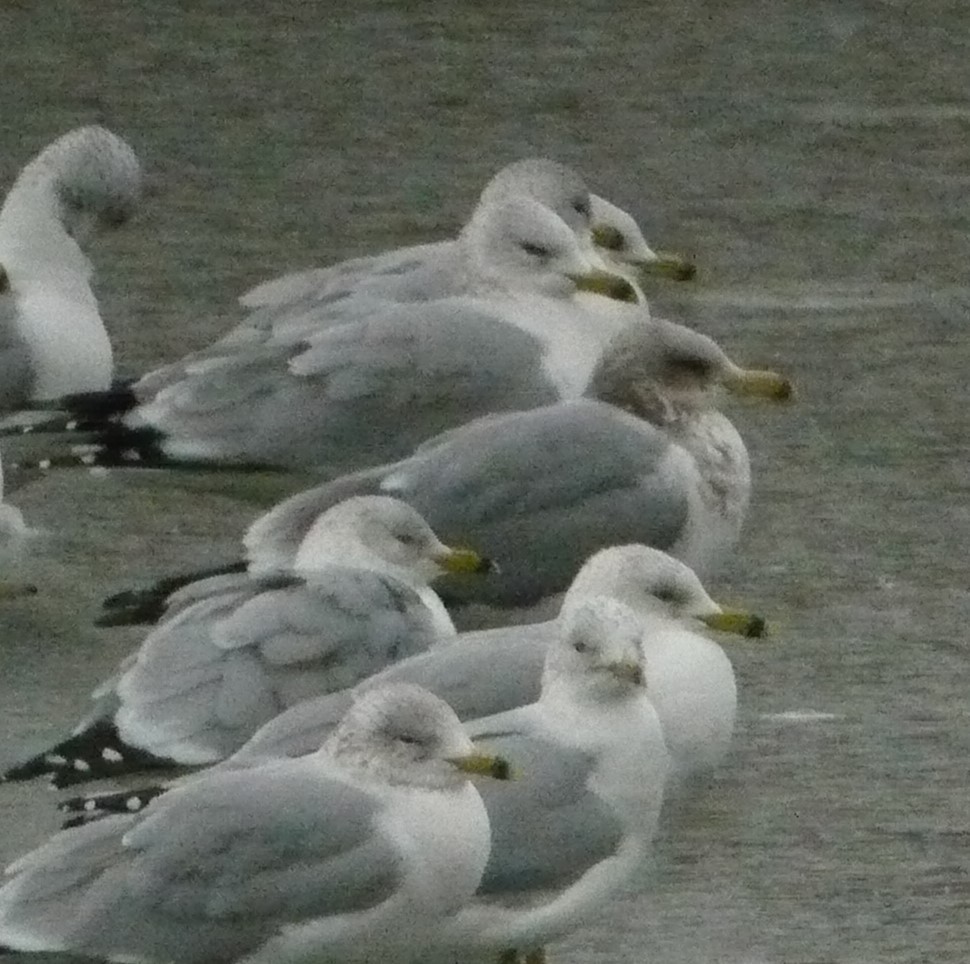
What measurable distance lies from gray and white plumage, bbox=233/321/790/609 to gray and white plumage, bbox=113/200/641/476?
43cm

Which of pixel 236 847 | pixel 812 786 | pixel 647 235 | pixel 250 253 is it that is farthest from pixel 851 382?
pixel 236 847

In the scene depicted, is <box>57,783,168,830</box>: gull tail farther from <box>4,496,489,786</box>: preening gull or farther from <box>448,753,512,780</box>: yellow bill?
<box>448,753,512,780</box>: yellow bill

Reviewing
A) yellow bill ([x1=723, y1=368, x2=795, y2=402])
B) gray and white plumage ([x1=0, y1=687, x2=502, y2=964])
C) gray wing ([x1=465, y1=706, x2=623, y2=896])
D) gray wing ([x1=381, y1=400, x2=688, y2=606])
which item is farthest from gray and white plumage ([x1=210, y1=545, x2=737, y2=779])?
yellow bill ([x1=723, y1=368, x2=795, y2=402])

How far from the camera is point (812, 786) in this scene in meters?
5.44

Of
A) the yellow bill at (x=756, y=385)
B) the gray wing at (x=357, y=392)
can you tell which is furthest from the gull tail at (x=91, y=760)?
the yellow bill at (x=756, y=385)

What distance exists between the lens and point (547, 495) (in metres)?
5.94

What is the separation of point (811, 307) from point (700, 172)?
1.33 m

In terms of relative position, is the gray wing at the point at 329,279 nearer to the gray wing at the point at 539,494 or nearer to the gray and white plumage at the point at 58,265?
the gray and white plumage at the point at 58,265

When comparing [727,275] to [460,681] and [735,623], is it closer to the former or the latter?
[735,623]

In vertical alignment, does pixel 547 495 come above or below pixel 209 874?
below

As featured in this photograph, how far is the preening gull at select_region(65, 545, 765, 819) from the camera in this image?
486 cm

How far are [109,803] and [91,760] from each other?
1.37 feet

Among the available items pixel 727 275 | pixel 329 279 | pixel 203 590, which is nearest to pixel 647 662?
pixel 203 590

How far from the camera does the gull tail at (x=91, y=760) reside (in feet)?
16.3
